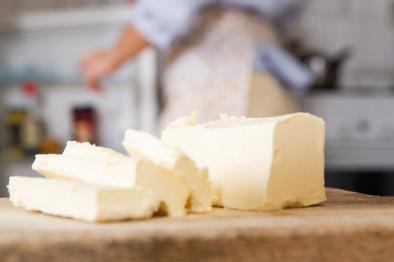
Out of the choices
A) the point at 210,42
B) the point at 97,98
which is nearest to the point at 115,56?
the point at 210,42

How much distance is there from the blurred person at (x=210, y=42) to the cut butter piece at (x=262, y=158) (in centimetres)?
91

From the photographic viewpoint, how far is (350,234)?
0.58 meters

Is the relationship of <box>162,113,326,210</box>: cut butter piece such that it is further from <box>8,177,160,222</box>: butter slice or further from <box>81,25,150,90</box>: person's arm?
<box>81,25,150,90</box>: person's arm

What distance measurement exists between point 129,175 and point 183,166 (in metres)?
0.05

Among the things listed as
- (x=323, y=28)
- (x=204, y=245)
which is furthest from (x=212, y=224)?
(x=323, y=28)

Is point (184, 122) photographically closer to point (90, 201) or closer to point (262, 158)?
point (262, 158)

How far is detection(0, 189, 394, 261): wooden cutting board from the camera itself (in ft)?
1.76

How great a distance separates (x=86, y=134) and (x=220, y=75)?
2.44 ft

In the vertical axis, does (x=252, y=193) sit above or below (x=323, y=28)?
below

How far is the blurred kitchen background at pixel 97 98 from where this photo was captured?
2.27 metres

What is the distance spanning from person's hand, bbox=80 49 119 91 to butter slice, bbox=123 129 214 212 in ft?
3.78

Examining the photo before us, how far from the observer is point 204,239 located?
21.6 inches

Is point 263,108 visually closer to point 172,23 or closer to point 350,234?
point 172,23

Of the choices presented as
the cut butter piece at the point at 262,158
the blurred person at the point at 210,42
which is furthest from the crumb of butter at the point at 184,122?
the blurred person at the point at 210,42
